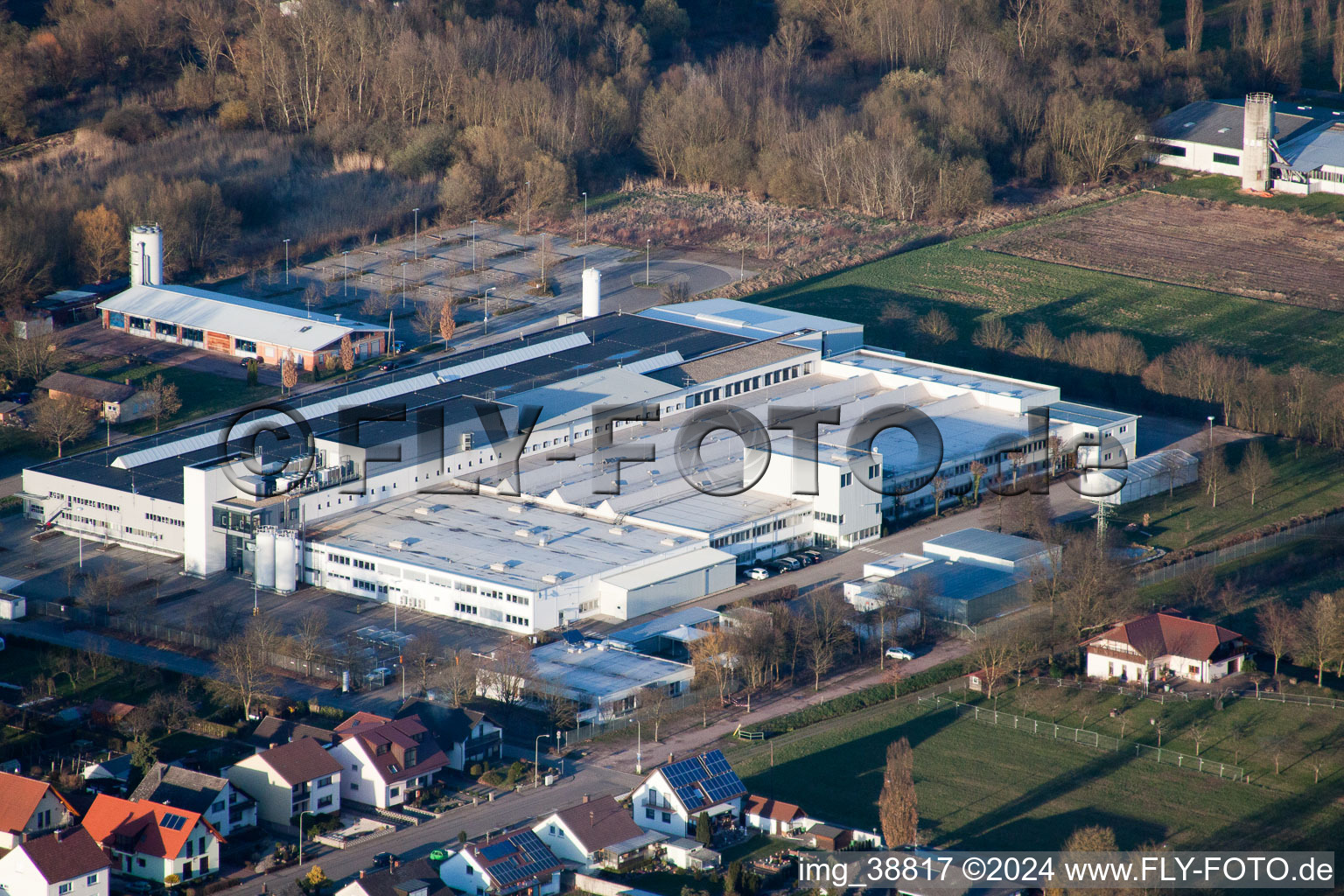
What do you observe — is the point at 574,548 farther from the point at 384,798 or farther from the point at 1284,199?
the point at 1284,199

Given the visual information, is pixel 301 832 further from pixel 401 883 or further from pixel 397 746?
pixel 401 883

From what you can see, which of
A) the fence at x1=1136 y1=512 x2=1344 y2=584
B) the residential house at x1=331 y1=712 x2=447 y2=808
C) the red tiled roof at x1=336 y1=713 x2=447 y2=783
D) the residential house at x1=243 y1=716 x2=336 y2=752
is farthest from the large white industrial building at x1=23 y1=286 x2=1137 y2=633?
the residential house at x1=331 y1=712 x2=447 y2=808

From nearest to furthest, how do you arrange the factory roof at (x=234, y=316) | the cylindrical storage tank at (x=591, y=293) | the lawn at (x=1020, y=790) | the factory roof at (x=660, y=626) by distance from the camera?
the lawn at (x=1020, y=790), the factory roof at (x=660, y=626), the factory roof at (x=234, y=316), the cylindrical storage tank at (x=591, y=293)

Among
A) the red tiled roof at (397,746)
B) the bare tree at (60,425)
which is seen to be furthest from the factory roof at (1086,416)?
the bare tree at (60,425)

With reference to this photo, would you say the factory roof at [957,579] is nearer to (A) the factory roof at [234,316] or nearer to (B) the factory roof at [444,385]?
(B) the factory roof at [444,385]

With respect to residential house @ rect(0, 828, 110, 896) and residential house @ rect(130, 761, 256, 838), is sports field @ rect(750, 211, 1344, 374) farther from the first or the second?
residential house @ rect(0, 828, 110, 896)

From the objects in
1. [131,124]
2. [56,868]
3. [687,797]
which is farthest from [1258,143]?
[56,868]

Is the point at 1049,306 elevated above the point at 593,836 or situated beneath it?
elevated above
